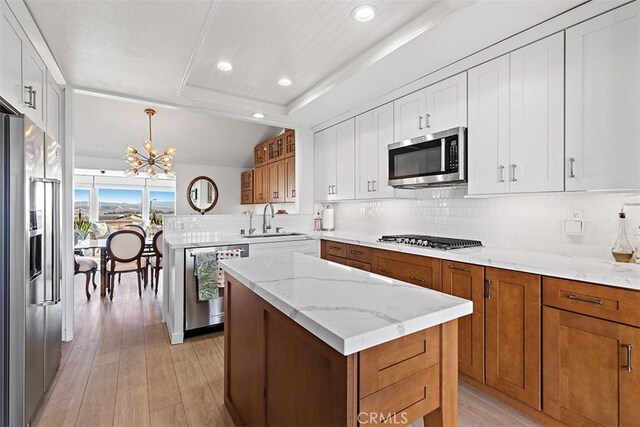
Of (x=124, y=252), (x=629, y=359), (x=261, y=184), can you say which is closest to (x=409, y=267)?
(x=629, y=359)

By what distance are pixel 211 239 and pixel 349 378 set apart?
2.71 metres

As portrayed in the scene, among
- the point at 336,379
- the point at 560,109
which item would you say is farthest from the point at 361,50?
the point at 336,379

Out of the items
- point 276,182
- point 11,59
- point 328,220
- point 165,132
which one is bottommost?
point 328,220

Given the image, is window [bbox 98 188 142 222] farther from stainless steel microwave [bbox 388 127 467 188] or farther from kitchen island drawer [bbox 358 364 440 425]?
kitchen island drawer [bbox 358 364 440 425]

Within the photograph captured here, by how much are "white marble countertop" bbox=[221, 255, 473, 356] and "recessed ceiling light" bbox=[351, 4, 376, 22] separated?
63.8 inches

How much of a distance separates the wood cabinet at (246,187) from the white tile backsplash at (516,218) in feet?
12.6

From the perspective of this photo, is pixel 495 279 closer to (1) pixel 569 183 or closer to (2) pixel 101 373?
(1) pixel 569 183

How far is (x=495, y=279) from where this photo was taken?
1.96 meters

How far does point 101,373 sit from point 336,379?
228 cm

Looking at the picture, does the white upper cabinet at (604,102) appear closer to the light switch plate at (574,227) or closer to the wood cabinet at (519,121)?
the wood cabinet at (519,121)

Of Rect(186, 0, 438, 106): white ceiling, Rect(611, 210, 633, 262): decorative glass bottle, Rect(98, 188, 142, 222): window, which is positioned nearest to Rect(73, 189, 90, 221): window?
Rect(98, 188, 142, 222): window

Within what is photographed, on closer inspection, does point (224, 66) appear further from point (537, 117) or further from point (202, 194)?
point (202, 194)

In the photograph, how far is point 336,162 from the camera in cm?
400

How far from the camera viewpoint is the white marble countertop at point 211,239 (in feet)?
9.61
